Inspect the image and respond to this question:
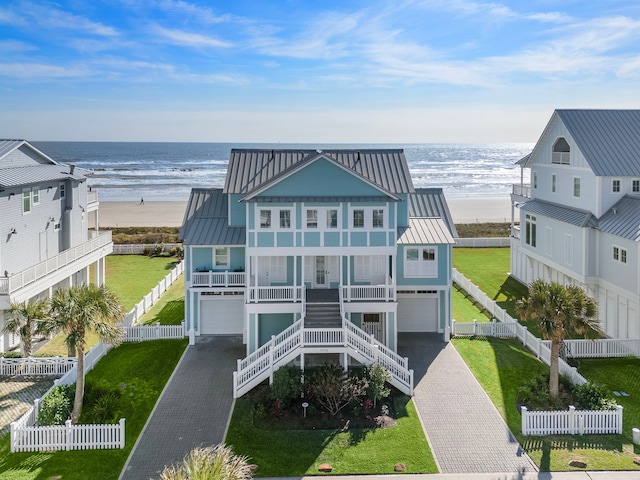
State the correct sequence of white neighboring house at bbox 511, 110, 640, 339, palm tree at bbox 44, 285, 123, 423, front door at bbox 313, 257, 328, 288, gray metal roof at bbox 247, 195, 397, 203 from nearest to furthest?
palm tree at bbox 44, 285, 123, 423, gray metal roof at bbox 247, 195, 397, 203, white neighboring house at bbox 511, 110, 640, 339, front door at bbox 313, 257, 328, 288

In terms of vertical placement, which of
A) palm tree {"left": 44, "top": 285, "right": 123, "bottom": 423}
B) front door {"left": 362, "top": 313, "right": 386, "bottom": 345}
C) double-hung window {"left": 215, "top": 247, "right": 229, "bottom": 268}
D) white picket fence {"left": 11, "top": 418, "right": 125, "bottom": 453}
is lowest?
white picket fence {"left": 11, "top": 418, "right": 125, "bottom": 453}

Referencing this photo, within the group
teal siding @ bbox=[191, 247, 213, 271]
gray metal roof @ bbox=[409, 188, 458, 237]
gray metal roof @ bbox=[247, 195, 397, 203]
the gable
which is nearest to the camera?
gray metal roof @ bbox=[247, 195, 397, 203]

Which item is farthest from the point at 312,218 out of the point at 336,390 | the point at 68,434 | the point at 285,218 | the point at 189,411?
the point at 68,434

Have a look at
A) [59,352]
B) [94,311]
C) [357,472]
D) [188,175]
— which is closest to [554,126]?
[357,472]

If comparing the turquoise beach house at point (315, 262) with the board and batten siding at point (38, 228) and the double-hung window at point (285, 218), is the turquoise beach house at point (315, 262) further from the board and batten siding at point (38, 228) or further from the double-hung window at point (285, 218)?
the board and batten siding at point (38, 228)

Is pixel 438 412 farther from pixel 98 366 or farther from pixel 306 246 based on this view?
pixel 98 366

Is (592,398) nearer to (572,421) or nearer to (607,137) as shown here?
(572,421)

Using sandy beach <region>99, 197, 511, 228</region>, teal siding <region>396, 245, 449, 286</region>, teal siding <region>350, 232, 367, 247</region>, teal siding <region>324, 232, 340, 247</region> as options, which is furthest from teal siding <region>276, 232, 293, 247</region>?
sandy beach <region>99, 197, 511, 228</region>

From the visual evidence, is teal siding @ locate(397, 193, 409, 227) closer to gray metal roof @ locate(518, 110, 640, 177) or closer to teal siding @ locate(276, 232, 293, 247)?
teal siding @ locate(276, 232, 293, 247)
